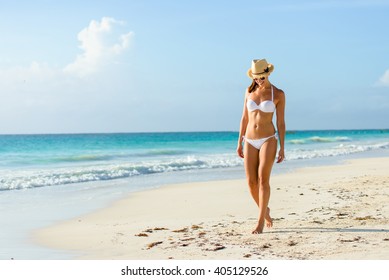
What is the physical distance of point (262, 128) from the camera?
21.6ft

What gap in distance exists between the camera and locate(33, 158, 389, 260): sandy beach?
5.91 meters

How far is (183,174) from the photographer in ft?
58.0

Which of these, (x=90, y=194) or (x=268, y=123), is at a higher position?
(x=268, y=123)

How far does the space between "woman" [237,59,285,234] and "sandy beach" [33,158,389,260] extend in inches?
25.5

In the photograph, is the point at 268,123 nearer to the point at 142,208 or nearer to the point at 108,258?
the point at 108,258

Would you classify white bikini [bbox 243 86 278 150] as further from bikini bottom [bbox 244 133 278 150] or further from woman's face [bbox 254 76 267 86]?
woman's face [bbox 254 76 267 86]

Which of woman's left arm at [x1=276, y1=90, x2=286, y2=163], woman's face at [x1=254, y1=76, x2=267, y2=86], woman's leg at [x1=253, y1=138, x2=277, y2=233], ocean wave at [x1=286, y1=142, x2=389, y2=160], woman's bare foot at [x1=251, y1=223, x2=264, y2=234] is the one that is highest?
woman's face at [x1=254, y1=76, x2=267, y2=86]

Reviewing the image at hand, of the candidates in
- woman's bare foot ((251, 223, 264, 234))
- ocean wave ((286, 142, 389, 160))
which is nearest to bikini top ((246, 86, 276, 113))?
woman's bare foot ((251, 223, 264, 234))

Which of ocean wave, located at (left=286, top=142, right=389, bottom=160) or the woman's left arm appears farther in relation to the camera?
ocean wave, located at (left=286, top=142, right=389, bottom=160)

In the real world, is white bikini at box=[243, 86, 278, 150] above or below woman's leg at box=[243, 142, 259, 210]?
above

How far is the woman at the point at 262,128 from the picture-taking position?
654 centimetres

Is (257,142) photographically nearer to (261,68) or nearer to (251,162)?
(251,162)
